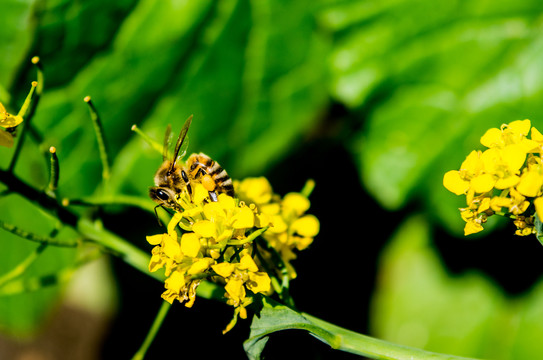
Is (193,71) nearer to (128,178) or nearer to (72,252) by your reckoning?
(128,178)

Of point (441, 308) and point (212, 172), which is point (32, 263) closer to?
point (212, 172)

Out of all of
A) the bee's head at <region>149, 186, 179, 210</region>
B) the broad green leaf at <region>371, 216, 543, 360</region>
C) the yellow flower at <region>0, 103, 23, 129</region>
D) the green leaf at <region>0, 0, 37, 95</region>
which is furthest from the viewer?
the broad green leaf at <region>371, 216, 543, 360</region>

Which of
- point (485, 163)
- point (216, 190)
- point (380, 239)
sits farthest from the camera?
point (380, 239)

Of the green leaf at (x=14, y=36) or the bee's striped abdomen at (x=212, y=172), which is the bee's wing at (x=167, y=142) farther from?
the green leaf at (x=14, y=36)

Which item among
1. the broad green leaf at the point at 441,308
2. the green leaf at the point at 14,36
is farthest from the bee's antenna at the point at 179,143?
the broad green leaf at the point at 441,308

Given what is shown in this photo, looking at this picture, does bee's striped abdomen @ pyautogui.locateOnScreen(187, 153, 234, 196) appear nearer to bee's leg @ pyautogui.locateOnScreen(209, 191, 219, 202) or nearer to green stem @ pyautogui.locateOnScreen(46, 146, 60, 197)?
bee's leg @ pyautogui.locateOnScreen(209, 191, 219, 202)

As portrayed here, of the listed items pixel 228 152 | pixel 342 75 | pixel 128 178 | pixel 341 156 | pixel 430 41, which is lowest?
pixel 128 178

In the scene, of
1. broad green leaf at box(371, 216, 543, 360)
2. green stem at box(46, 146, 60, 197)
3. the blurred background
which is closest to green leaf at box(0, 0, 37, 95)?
the blurred background

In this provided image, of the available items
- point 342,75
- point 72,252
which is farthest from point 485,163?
point 72,252
